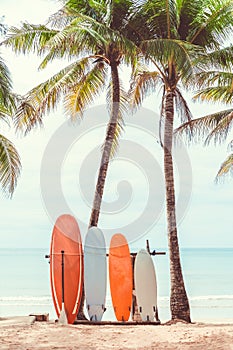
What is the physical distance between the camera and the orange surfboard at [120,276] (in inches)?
373

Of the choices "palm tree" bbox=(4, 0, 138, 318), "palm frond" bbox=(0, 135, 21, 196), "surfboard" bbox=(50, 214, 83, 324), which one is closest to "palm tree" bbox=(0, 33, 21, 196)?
"palm frond" bbox=(0, 135, 21, 196)

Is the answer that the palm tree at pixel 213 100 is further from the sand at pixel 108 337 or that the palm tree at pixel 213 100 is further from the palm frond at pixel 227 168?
→ the sand at pixel 108 337

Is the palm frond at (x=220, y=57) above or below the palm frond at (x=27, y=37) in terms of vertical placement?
below

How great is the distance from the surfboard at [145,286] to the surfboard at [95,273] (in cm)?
51

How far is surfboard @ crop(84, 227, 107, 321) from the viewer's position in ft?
30.1

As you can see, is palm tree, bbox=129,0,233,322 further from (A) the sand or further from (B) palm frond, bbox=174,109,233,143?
(A) the sand

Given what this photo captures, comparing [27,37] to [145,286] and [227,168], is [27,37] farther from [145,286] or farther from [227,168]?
[227,168]

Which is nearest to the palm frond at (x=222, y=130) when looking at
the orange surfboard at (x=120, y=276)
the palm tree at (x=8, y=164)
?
the orange surfboard at (x=120, y=276)

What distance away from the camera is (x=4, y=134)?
37.7 feet

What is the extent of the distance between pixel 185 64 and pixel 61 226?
3218 mm

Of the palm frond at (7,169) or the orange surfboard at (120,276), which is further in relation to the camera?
the palm frond at (7,169)

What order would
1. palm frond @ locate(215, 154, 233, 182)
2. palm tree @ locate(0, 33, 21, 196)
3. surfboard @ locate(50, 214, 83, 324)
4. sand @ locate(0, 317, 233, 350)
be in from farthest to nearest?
palm frond @ locate(215, 154, 233, 182) → palm tree @ locate(0, 33, 21, 196) → surfboard @ locate(50, 214, 83, 324) → sand @ locate(0, 317, 233, 350)

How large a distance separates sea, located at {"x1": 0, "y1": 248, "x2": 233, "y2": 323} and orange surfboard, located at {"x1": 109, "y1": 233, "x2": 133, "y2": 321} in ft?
28.4

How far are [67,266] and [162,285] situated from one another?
23.8m
